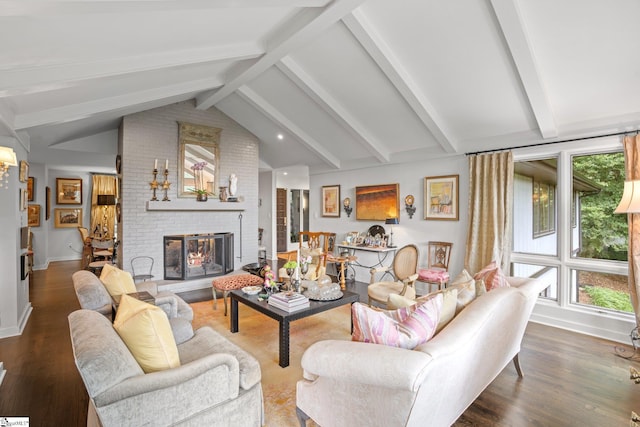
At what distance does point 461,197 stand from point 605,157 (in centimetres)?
170

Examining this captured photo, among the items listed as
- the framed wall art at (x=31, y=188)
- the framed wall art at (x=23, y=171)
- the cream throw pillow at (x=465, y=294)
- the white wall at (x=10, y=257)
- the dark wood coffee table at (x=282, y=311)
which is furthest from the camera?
the framed wall art at (x=31, y=188)

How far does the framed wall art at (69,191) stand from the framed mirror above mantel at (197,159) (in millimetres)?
4970

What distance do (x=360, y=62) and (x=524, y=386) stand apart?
12.3 ft

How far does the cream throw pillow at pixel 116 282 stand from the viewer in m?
2.91

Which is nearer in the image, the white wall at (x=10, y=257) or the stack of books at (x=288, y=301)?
the stack of books at (x=288, y=301)

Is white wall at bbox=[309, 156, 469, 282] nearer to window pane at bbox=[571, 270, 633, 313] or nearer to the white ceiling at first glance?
the white ceiling

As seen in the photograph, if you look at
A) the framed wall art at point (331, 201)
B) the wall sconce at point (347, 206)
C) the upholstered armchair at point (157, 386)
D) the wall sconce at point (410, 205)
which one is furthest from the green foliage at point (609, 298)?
the framed wall art at point (331, 201)

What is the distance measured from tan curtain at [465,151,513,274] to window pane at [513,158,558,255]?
0.85 feet

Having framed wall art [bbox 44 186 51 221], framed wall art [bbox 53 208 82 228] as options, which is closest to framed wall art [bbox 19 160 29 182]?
framed wall art [bbox 44 186 51 221]

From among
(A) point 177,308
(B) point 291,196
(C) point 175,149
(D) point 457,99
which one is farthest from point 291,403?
(B) point 291,196

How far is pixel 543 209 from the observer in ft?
13.8

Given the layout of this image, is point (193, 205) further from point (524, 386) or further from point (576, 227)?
point (576, 227)

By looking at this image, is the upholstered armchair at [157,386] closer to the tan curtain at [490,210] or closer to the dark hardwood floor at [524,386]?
the dark hardwood floor at [524,386]

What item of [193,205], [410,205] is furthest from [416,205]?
[193,205]
